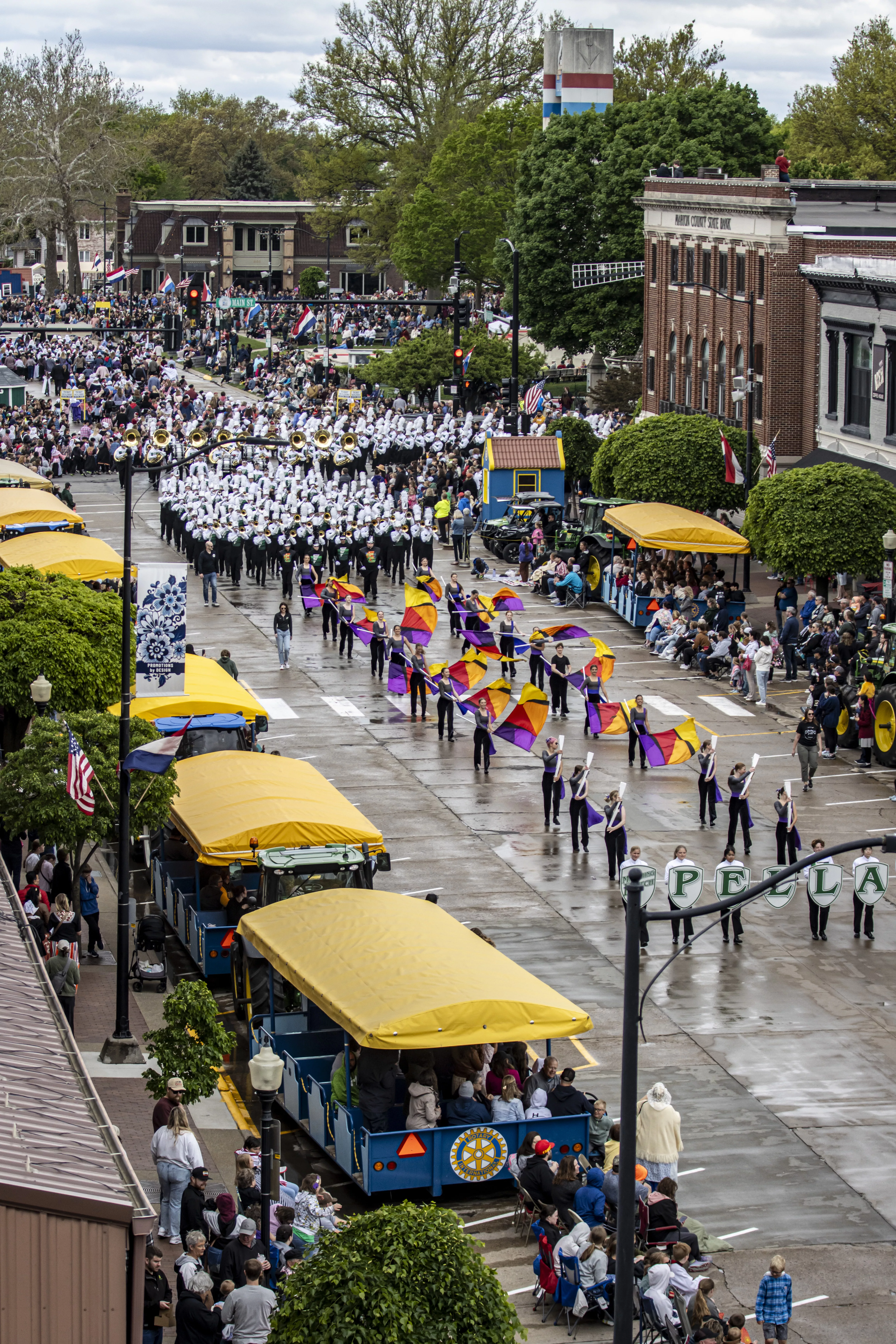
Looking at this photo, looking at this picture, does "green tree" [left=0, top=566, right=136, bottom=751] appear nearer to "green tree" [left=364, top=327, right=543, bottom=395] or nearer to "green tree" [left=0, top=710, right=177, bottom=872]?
"green tree" [left=0, top=710, right=177, bottom=872]

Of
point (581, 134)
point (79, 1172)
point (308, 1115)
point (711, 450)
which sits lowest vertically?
point (308, 1115)

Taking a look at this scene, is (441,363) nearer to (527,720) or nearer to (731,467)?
(731,467)

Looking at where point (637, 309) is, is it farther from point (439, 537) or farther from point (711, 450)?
point (711, 450)

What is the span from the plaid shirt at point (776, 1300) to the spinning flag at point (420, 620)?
24.9 meters

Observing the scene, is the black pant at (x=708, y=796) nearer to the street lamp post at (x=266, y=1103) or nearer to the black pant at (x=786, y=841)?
the black pant at (x=786, y=841)

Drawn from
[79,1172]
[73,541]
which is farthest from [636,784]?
[79,1172]

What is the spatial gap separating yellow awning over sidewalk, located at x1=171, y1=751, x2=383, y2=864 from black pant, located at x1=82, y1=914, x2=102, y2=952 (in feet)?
5.49

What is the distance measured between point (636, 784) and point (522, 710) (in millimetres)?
2466

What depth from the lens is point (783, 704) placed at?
1555 inches

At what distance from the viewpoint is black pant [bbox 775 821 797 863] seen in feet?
91.1

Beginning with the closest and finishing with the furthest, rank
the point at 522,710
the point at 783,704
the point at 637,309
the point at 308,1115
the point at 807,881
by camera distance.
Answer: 1. the point at 308,1115
2. the point at 807,881
3. the point at 522,710
4. the point at 783,704
5. the point at 637,309

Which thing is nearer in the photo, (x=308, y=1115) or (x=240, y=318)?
(x=308, y=1115)

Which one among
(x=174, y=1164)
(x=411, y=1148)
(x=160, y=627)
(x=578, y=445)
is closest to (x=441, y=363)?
(x=578, y=445)

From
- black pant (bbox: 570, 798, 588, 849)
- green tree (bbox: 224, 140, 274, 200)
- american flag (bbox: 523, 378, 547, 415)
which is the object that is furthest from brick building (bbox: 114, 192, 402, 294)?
black pant (bbox: 570, 798, 588, 849)
